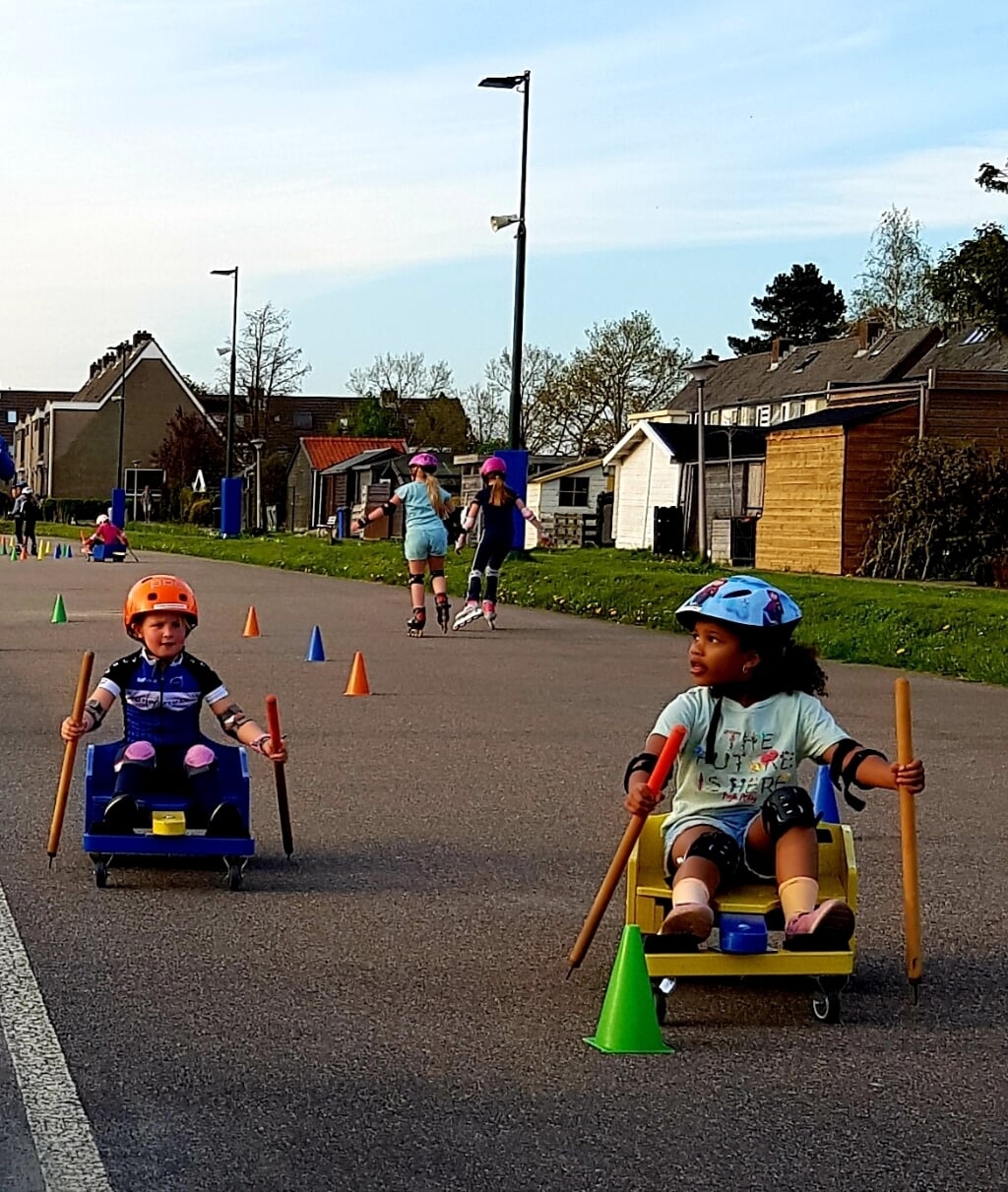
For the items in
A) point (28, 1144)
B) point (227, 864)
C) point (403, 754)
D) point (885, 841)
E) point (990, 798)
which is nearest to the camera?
point (28, 1144)

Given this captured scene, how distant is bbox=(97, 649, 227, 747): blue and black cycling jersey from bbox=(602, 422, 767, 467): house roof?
42.5 m

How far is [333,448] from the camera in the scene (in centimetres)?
9838

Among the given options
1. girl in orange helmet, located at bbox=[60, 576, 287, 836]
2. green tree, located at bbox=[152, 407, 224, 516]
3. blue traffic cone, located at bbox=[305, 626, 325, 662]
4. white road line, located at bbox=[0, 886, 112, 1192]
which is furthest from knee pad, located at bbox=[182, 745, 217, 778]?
green tree, located at bbox=[152, 407, 224, 516]

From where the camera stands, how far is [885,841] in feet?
29.3

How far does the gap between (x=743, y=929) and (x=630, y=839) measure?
41 cm

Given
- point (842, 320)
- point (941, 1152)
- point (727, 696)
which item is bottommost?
point (941, 1152)

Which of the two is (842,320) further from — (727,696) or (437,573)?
(727,696)

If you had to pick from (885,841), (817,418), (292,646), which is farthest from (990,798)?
(817,418)

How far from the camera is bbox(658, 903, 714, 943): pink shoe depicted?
18.5 feet

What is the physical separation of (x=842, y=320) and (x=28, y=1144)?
117m

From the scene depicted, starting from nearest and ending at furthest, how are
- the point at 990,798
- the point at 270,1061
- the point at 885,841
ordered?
the point at 270,1061 → the point at 885,841 → the point at 990,798

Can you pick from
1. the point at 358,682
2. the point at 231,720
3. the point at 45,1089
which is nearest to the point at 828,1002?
the point at 45,1089

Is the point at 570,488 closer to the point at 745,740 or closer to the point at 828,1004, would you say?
the point at 745,740

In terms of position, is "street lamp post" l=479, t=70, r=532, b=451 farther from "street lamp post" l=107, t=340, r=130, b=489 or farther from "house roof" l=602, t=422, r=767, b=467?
"street lamp post" l=107, t=340, r=130, b=489
